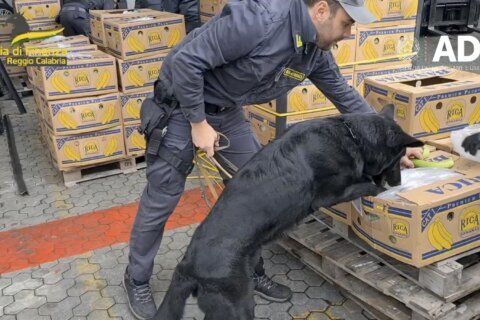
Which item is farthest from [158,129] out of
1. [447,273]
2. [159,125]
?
[447,273]

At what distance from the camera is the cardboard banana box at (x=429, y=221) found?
2.29 m

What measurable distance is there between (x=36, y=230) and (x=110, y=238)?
63 cm

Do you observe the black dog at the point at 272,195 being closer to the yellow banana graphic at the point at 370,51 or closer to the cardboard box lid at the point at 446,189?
the cardboard box lid at the point at 446,189

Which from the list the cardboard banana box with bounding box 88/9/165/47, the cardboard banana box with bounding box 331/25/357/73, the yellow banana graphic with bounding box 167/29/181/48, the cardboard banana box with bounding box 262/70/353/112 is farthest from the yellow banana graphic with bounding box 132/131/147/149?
the cardboard banana box with bounding box 331/25/357/73

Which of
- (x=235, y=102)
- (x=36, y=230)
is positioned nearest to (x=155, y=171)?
(x=235, y=102)

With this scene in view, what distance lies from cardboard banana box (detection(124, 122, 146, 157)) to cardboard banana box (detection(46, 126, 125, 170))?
0.05 metres

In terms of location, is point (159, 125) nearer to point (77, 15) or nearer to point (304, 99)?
point (304, 99)

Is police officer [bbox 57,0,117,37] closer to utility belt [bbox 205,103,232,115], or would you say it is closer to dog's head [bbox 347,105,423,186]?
utility belt [bbox 205,103,232,115]

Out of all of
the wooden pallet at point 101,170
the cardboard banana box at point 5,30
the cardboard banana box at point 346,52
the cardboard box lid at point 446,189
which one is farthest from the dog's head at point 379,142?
the cardboard banana box at point 5,30

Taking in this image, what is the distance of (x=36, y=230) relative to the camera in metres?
3.82

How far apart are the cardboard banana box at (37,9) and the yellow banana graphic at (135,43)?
3411mm

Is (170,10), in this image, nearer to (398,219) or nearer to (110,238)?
(110,238)

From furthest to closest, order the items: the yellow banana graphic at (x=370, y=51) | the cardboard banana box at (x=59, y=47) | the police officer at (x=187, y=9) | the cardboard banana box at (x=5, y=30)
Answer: the cardboard banana box at (x=5, y=30)
the police officer at (x=187, y=9)
the cardboard banana box at (x=59, y=47)
the yellow banana graphic at (x=370, y=51)

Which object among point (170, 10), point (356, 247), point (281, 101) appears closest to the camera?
point (356, 247)
